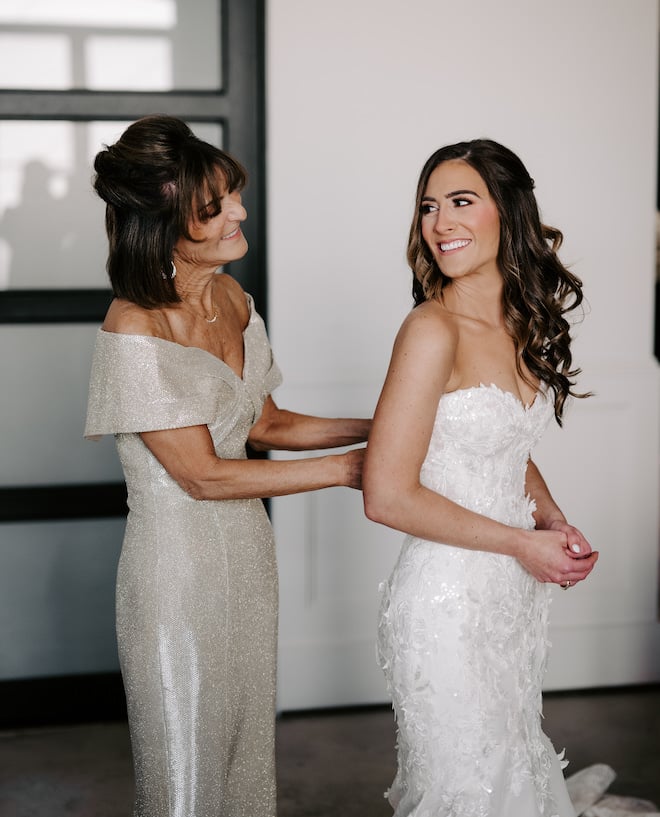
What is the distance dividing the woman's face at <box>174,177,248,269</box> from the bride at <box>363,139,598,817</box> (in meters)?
0.38

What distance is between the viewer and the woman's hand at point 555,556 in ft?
6.23

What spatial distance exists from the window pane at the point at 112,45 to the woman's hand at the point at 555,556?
2.42 m

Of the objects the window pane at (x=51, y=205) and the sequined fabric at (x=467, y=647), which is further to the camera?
the window pane at (x=51, y=205)

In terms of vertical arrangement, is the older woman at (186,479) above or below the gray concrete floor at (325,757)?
above

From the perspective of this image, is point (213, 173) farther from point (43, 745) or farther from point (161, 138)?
point (43, 745)

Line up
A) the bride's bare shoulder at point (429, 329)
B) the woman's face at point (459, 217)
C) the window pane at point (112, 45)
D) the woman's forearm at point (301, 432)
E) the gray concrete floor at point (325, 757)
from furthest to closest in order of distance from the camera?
the window pane at point (112, 45) < the gray concrete floor at point (325, 757) < the woman's forearm at point (301, 432) < the woman's face at point (459, 217) < the bride's bare shoulder at point (429, 329)

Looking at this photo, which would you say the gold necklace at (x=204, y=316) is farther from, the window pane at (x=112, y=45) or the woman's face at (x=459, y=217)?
the window pane at (x=112, y=45)

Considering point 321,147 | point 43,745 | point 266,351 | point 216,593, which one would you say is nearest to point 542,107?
point 321,147

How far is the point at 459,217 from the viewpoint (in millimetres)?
1976

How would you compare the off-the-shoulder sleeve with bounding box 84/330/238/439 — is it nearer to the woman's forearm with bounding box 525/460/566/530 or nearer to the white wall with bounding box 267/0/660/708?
the woman's forearm with bounding box 525/460/566/530

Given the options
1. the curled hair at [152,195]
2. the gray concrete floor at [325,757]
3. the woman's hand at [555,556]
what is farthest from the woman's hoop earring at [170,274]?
the gray concrete floor at [325,757]

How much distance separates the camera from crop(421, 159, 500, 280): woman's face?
1.98 m

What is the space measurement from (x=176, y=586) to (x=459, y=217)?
961mm

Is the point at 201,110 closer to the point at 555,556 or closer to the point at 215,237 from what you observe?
the point at 215,237
